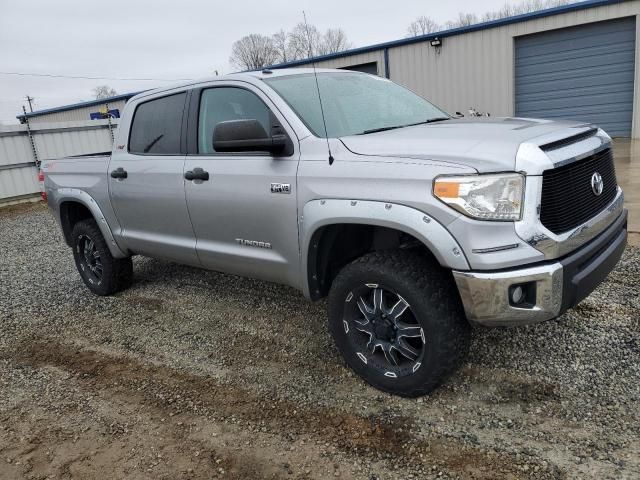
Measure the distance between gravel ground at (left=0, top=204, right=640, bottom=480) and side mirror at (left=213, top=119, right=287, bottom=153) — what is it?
1.48 m

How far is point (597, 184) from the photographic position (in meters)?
3.01

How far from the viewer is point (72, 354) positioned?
406cm

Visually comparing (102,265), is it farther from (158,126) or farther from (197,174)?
(197,174)

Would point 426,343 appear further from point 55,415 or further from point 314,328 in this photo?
point 55,415

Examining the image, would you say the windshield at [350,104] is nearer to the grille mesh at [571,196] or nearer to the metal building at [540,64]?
the grille mesh at [571,196]

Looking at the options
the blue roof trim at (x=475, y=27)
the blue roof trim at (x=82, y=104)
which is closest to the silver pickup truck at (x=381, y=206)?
the blue roof trim at (x=475, y=27)

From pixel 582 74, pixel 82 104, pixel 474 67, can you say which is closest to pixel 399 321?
pixel 582 74

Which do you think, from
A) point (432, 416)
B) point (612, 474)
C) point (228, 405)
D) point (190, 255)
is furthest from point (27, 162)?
point (612, 474)

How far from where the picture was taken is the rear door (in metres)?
4.12

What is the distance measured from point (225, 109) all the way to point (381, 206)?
1.68m

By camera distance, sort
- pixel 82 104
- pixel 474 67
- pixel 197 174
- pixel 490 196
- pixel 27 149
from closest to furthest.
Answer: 1. pixel 490 196
2. pixel 197 174
3. pixel 27 149
4. pixel 474 67
5. pixel 82 104

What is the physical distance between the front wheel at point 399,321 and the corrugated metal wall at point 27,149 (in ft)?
43.9

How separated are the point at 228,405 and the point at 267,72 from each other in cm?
234

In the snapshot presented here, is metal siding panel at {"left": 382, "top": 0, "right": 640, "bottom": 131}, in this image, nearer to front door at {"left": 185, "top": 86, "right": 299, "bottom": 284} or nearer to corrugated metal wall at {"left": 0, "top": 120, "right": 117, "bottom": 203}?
corrugated metal wall at {"left": 0, "top": 120, "right": 117, "bottom": 203}
